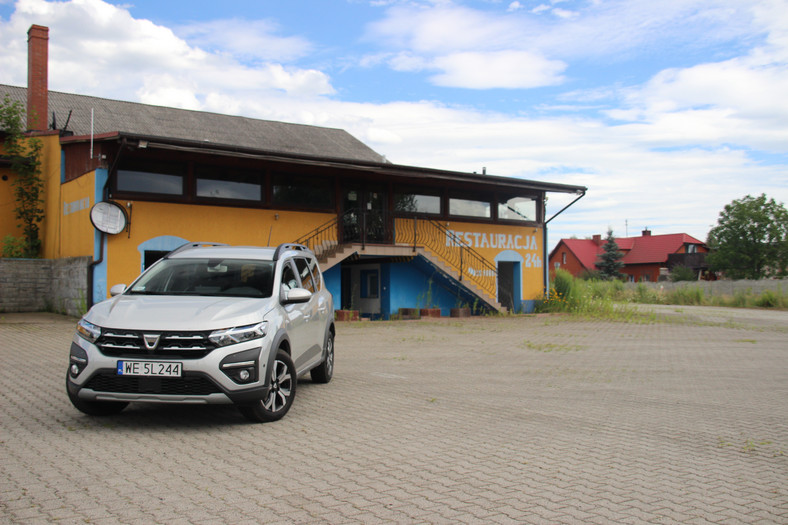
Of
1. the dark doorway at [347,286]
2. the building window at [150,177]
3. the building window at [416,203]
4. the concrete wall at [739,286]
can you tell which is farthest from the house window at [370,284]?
the concrete wall at [739,286]

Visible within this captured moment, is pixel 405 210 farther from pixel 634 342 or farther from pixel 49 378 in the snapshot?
pixel 49 378

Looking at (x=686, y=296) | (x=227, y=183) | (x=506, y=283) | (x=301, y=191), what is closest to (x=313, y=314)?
(x=227, y=183)

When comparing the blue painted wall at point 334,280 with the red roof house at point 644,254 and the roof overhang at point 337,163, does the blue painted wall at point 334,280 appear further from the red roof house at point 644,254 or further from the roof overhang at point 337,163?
the red roof house at point 644,254

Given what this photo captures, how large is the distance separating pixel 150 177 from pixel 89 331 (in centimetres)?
1250

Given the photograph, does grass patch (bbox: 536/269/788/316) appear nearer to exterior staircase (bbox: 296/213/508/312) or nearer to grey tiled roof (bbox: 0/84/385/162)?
exterior staircase (bbox: 296/213/508/312)

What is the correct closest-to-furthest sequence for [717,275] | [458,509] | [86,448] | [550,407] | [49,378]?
[458,509] → [86,448] → [550,407] → [49,378] → [717,275]

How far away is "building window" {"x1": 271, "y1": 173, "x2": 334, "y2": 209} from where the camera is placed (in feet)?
63.9

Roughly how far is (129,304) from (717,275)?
81948 millimetres

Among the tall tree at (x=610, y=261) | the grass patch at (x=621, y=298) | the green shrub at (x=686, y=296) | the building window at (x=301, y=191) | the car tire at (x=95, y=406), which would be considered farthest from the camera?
the tall tree at (x=610, y=261)

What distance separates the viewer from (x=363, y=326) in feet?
59.0

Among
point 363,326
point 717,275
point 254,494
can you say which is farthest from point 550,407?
point 717,275

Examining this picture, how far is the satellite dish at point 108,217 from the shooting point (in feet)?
53.3

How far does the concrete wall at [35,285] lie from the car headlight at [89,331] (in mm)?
13523

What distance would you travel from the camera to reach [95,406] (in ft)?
20.2
